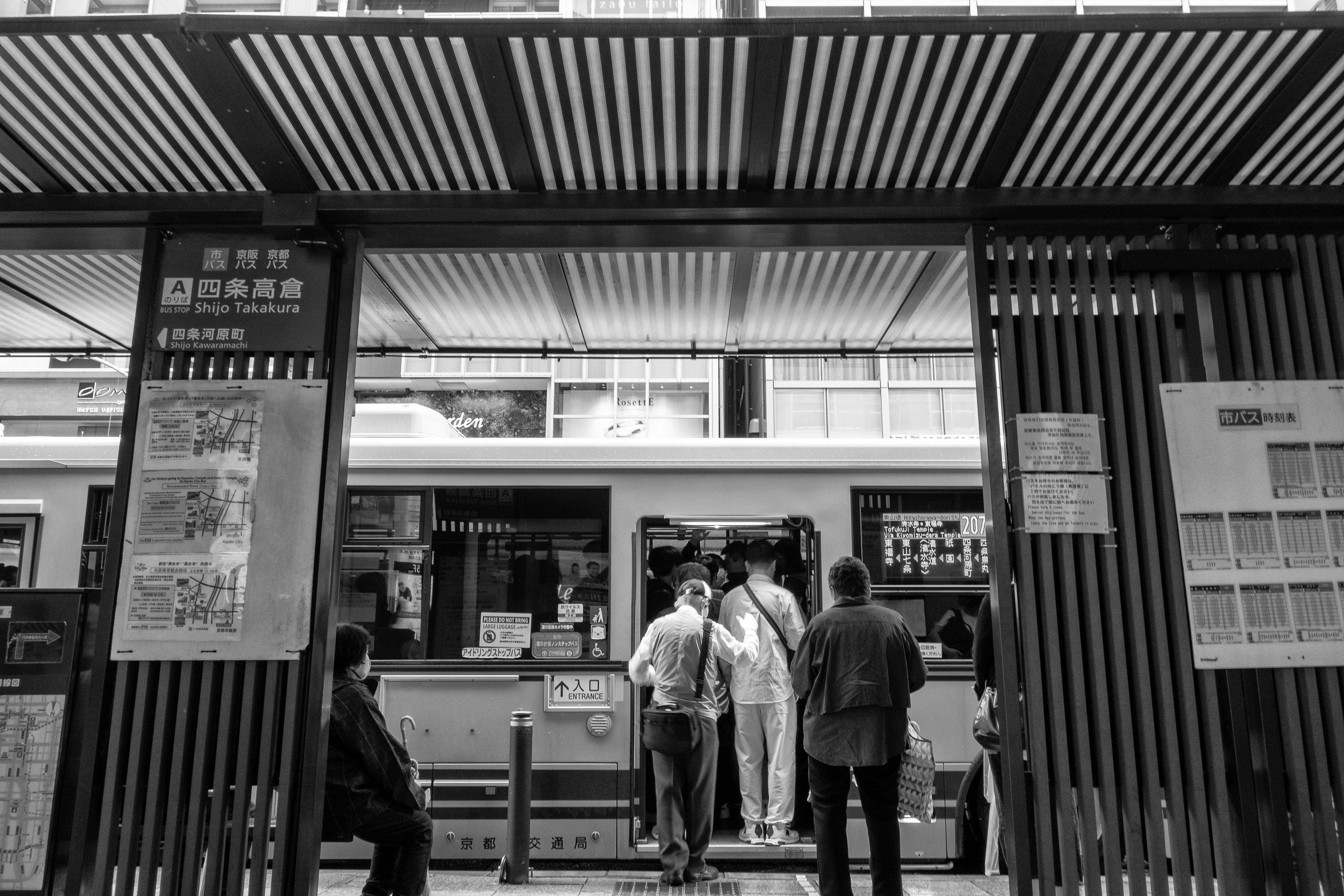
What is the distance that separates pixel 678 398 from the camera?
54.9ft

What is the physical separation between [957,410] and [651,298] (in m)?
12.2

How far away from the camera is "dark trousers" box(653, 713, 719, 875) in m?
5.40

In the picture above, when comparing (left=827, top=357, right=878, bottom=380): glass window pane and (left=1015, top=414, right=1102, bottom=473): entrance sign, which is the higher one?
(left=827, top=357, right=878, bottom=380): glass window pane

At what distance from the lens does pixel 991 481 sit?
10.5ft

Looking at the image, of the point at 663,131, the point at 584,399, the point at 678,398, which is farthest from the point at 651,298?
the point at 584,399

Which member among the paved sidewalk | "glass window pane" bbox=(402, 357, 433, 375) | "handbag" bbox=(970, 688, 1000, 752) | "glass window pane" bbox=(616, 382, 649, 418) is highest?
"glass window pane" bbox=(402, 357, 433, 375)

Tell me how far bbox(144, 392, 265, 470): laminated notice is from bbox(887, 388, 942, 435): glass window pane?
13.2 metres

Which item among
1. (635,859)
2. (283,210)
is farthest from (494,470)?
(283,210)

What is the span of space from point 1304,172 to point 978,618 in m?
2.25

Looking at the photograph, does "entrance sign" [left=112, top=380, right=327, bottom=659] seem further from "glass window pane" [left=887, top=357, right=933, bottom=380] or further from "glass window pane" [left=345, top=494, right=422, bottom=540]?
"glass window pane" [left=887, top=357, right=933, bottom=380]

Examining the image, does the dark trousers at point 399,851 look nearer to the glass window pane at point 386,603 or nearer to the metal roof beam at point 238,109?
the glass window pane at point 386,603

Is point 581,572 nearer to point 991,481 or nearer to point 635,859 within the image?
point 635,859

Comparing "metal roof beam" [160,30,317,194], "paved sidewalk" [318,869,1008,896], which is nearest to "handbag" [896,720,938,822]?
"paved sidewalk" [318,869,1008,896]

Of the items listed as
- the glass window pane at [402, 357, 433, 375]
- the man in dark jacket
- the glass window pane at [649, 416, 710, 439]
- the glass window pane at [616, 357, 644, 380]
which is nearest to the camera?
the man in dark jacket
